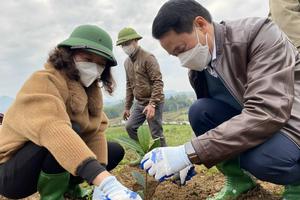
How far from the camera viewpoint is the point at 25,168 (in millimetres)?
2518

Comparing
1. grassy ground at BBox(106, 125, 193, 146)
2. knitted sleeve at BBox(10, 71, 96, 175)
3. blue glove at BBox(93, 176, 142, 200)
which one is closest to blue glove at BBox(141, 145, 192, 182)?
blue glove at BBox(93, 176, 142, 200)

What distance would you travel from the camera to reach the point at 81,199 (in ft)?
10.5

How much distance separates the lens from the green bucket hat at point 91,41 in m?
2.53

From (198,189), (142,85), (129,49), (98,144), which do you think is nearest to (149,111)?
(142,85)

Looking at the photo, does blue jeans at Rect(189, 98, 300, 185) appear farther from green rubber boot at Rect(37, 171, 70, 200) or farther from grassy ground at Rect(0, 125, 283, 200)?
green rubber boot at Rect(37, 171, 70, 200)

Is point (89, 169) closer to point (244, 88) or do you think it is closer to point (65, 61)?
point (65, 61)

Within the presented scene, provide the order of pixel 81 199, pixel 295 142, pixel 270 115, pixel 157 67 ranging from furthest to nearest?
pixel 157 67 → pixel 81 199 → pixel 295 142 → pixel 270 115

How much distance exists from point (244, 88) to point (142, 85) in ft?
11.0

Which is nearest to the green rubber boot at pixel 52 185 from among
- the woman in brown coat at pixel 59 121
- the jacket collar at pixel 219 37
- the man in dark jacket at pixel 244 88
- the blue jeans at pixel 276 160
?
the woman in brown coat at pixel 59 121

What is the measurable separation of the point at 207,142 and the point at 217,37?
2.05 feet

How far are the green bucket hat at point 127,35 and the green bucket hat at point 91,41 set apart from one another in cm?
294

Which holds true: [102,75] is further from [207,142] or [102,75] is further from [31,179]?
[207,142]

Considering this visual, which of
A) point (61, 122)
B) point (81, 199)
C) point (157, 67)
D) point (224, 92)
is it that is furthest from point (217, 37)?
point (157, 67)

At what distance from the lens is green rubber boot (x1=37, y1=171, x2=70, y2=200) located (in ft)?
8.48
